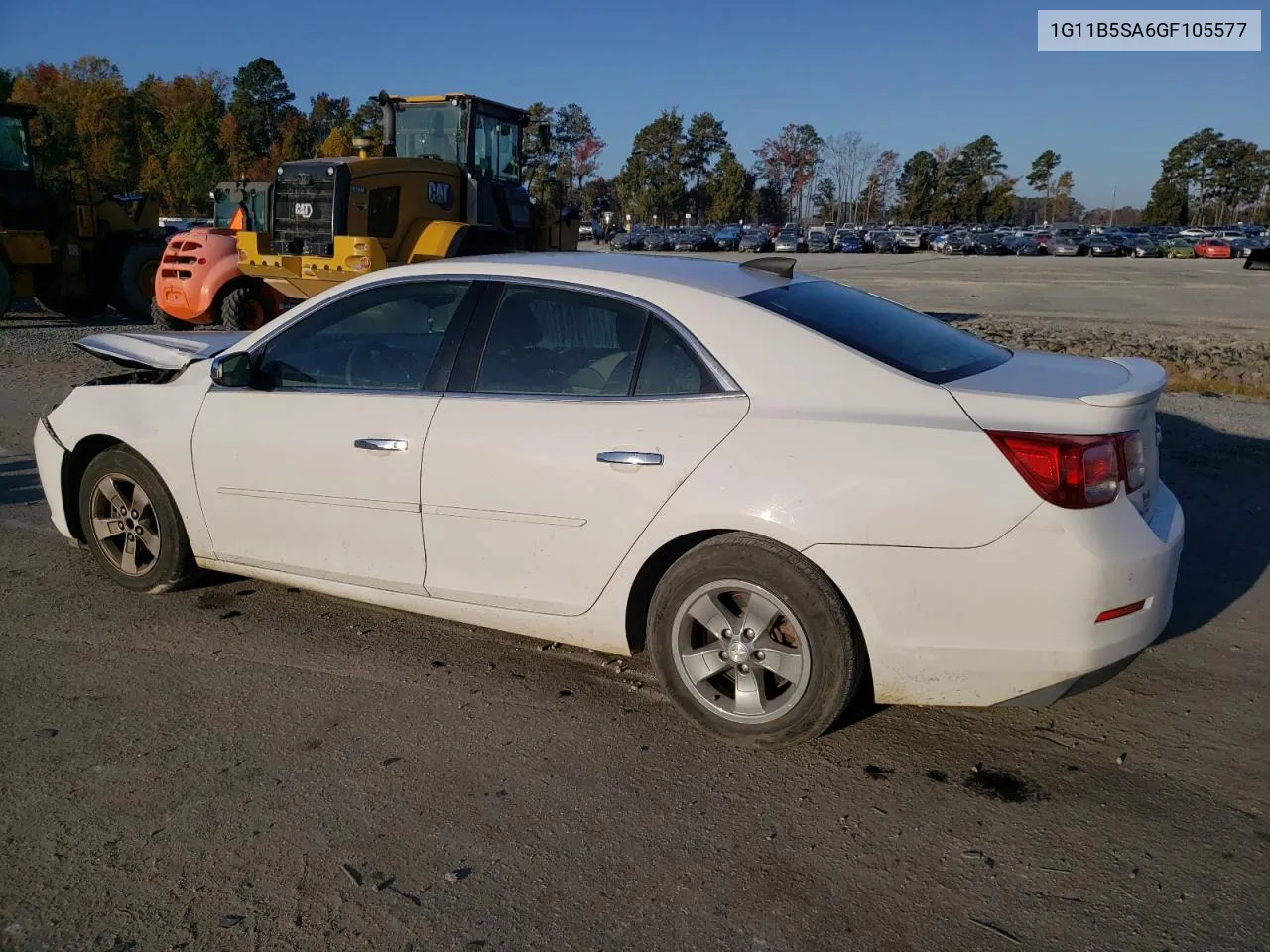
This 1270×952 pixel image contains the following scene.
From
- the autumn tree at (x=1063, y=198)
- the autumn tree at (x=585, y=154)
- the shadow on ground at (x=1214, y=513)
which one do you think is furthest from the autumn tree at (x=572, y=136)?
the shadow on ground at (x=1214, y=513)

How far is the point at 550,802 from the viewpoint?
3.16 m

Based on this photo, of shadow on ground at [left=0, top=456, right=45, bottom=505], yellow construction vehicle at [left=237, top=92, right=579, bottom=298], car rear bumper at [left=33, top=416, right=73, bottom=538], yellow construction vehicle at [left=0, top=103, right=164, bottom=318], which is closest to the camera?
car rear bumper at [left=33, top=416, right=73, bottom=538]

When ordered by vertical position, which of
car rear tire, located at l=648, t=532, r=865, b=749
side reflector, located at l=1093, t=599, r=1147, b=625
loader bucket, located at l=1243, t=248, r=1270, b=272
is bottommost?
car rear tire, located at l=648, t=532, r=865, b=749

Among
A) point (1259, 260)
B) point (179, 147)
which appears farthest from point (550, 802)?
point (179, 147)

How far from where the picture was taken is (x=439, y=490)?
12.5 ft

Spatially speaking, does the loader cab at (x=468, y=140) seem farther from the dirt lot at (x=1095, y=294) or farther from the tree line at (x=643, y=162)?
the tree line at (x=643, y=162)

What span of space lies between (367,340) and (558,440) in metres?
1.32

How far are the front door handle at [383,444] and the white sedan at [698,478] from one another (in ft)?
0.05

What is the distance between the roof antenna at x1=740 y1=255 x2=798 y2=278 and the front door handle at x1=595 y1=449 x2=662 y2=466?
1.13 metres

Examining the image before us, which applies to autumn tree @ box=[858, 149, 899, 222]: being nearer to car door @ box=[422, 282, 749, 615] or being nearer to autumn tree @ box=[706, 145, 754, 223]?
autumn tree @ box=[706, 145, 754, 223]

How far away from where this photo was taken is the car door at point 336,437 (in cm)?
395

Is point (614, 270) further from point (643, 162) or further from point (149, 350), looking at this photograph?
point (643, 162)

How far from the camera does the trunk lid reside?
3107mm

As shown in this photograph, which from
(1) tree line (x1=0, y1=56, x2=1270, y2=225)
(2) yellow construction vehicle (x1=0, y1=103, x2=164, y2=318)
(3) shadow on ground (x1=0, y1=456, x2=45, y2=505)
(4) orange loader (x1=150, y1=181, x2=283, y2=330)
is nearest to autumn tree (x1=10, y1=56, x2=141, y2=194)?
(1) tree line (x1=0, y1=56, x2=1270, y2=225)
